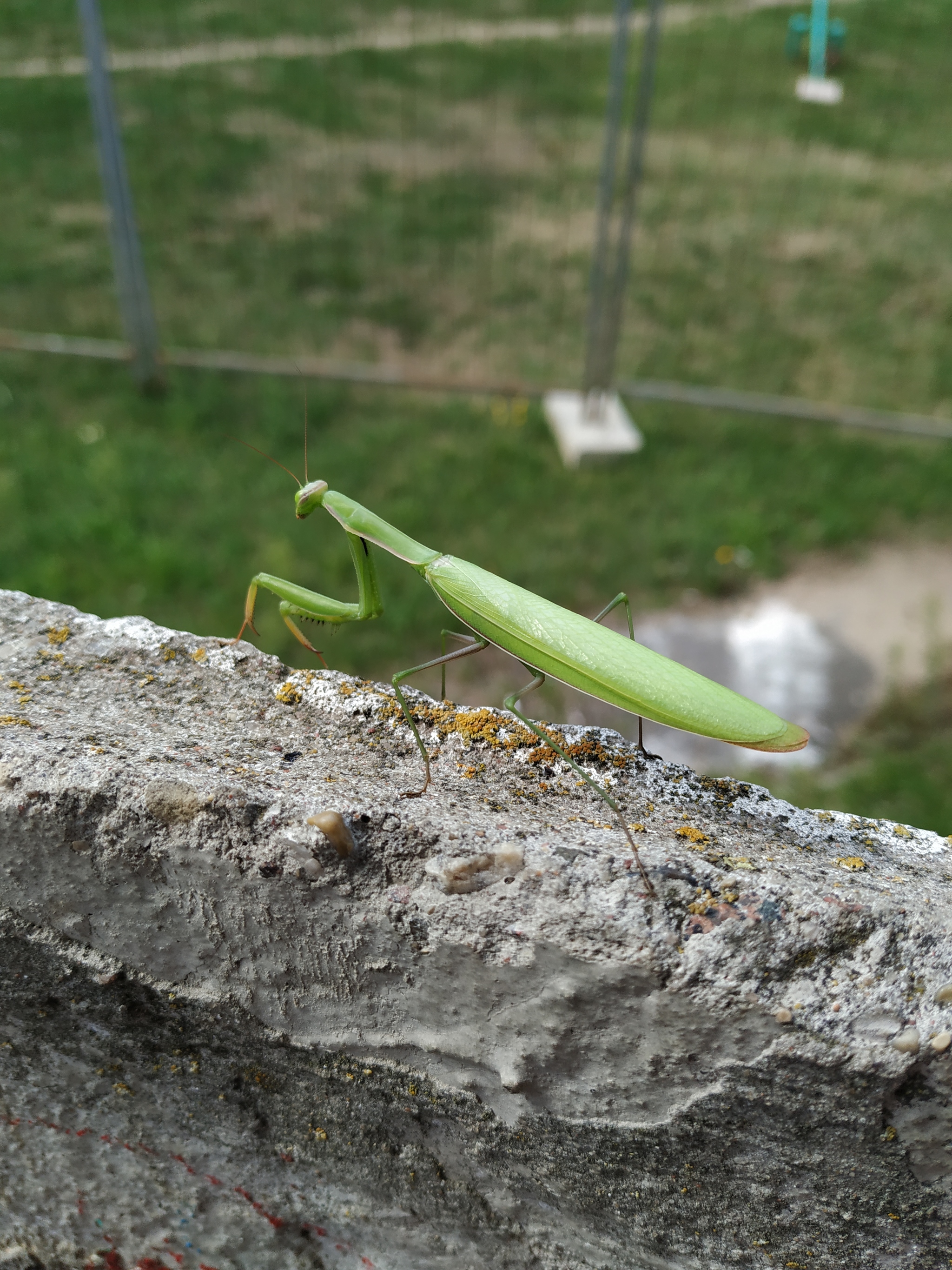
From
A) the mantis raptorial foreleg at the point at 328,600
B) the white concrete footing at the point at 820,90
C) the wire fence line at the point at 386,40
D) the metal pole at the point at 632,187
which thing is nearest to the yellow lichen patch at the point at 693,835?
the mantis raptorial foreleg at the point at 328,600

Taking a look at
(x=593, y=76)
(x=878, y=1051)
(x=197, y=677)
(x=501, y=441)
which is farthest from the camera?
(x=593, y=76)

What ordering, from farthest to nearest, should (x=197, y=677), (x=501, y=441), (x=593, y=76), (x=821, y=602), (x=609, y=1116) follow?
1. (x=593, y=76)
2. (x=501, y=441)
3. (x=821, y=602)
4. (x=197, y=677)
5. (x=609, y=1116)

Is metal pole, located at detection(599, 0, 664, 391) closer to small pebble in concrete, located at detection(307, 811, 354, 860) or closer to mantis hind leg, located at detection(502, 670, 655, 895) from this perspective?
mantis hind leg, located at detection(502, 670, 655, 895)

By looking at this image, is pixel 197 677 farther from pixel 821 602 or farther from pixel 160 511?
pixel 821 602

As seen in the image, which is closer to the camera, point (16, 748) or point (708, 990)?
point (708, 990)

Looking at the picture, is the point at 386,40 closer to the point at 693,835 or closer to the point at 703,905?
the point at 693,835

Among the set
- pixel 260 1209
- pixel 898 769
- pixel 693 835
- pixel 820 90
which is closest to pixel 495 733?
pixel 693 835

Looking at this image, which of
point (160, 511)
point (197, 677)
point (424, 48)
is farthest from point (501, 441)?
point (197, 677)
